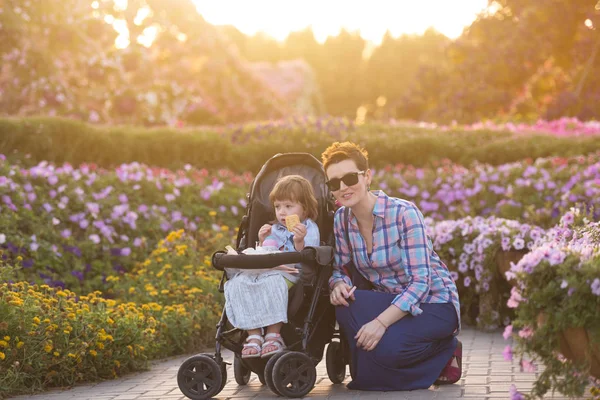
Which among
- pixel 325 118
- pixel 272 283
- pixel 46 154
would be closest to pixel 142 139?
pixel 46 154

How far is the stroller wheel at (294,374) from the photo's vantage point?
4.61 m

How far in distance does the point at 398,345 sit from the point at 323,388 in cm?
60

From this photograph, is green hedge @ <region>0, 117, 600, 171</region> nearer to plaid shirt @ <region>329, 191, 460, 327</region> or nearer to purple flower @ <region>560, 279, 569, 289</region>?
plaid shirt @ <region>329, 191, 460, 327</region>

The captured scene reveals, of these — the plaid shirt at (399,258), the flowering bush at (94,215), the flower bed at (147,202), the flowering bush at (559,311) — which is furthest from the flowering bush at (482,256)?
the flowering bush at (559,311)

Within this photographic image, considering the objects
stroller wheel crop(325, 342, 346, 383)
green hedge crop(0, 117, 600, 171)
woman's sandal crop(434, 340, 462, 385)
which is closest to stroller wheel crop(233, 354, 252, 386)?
stroller wheel crop(325, 342, 346, 383)

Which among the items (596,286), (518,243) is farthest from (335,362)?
(518,243)

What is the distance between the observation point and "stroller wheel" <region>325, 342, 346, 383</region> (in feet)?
17.1

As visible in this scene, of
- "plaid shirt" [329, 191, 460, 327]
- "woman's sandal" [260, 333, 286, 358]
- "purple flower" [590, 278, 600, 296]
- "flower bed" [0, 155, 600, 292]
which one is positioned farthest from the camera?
"flower bed" [0, 155, 600, 292]

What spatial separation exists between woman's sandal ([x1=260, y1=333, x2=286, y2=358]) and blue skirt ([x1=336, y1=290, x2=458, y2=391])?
15.8 inches

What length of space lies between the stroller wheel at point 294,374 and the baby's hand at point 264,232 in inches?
32.9

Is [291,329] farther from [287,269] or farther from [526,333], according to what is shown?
[526,333]

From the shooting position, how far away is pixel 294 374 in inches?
185

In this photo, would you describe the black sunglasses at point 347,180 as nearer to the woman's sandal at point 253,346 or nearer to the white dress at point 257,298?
the white dress at point 257,298

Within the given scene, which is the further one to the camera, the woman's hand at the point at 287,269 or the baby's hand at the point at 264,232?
the baby's hand at the point at 264,232
